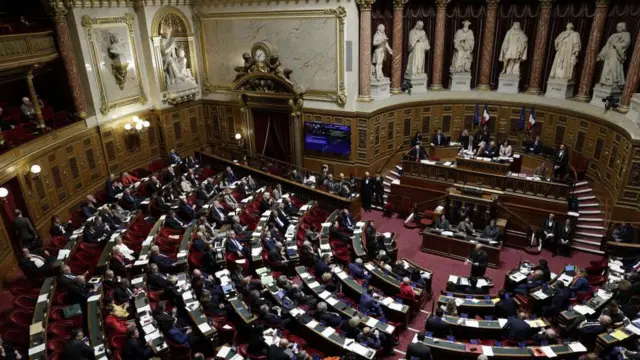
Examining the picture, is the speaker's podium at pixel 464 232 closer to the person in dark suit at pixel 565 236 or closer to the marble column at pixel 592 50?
the person in dark suit at pixel 565 236

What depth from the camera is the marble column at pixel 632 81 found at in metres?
14.4

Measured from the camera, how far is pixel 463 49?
1934 cm

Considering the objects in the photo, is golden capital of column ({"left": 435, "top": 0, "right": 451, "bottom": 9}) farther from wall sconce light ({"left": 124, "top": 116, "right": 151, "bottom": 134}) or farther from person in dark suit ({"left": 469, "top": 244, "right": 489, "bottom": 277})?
wall sconce light ({"left": 124, "top": 116, "right": 151, "bottom": 134})

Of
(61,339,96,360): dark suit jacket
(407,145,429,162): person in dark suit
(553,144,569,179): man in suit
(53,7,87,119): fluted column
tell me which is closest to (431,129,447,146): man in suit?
(407,145,429,162): person in dark suit

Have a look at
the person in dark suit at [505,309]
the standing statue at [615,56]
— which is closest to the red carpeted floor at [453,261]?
the person in dark suit at [505,309]

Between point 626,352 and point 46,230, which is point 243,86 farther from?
point 626,352

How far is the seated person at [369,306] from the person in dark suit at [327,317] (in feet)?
2.39

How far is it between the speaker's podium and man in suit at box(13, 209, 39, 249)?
11.5 meters

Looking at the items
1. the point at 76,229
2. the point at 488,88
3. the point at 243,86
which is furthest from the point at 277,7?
the point at 76,229

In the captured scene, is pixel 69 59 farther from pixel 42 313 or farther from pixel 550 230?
pixel 550 230

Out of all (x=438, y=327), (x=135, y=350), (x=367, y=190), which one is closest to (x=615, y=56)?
(x=367, y=190)

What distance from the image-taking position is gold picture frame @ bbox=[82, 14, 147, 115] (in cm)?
1575

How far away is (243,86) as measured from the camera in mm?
19109

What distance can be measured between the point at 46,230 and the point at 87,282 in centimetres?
456
